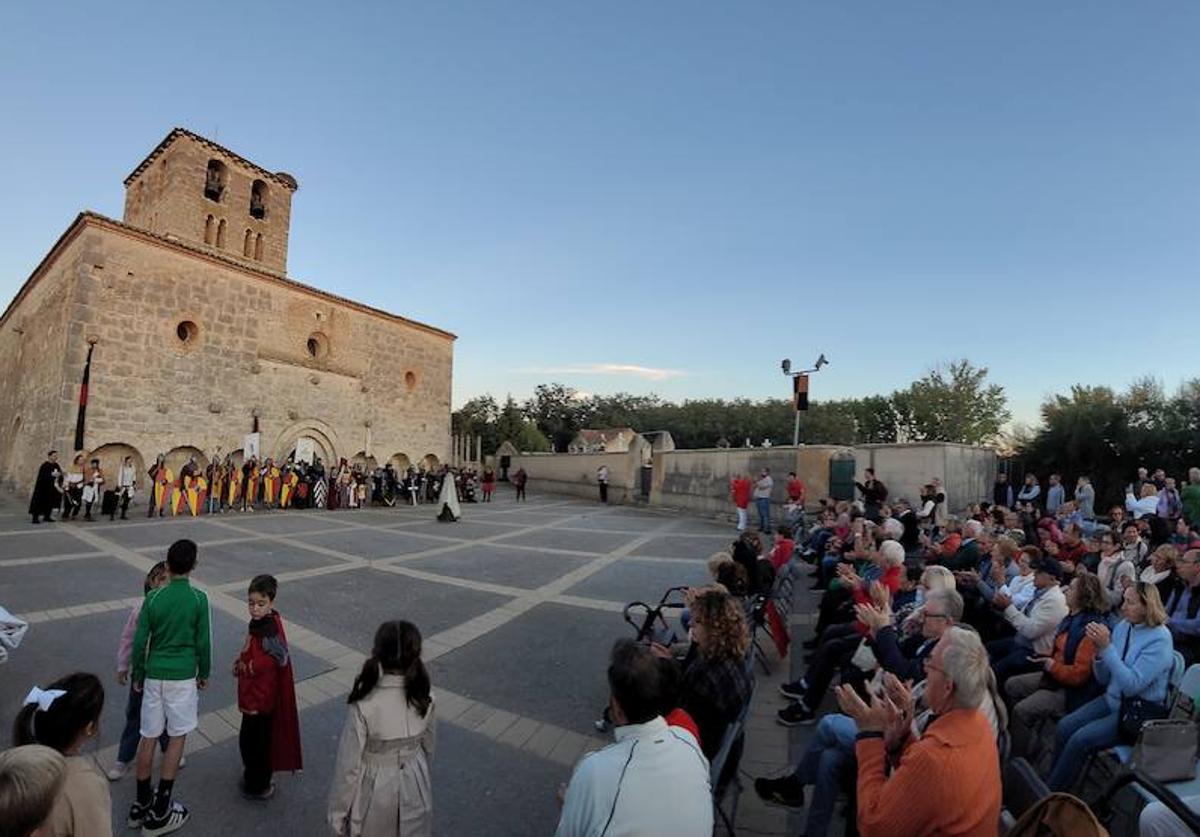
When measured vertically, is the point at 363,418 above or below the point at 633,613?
above

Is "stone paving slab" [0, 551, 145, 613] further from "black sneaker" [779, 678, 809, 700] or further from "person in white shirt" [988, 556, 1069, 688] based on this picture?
"person in white shirt" [988, 556, 1069, 688]

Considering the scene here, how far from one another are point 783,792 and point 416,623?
4469 millimetres

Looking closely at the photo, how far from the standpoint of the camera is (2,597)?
6.36 metres

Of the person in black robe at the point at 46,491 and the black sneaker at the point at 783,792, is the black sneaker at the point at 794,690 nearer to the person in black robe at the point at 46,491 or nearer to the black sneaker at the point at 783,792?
the black sneaker at the point at 783,792

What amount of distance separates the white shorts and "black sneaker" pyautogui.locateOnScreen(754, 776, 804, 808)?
3.22 m

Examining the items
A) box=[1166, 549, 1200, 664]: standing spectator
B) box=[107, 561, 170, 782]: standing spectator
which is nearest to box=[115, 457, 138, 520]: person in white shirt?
box=[107, 561, 170, 782]: standing spectator

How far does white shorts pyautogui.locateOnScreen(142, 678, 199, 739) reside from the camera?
9.62 ft

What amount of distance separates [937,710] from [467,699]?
3.43m

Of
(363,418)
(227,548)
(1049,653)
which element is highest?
(363,418)

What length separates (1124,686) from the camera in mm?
3162

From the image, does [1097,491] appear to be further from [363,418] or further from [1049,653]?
[363,418]

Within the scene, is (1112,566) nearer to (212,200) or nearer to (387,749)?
(387,749)

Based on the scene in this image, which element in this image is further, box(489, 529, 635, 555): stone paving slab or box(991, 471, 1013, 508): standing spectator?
box(991, 471, 1013, 508): standing spectator

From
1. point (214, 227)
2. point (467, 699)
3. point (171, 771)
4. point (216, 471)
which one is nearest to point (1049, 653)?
point (467, 699)
